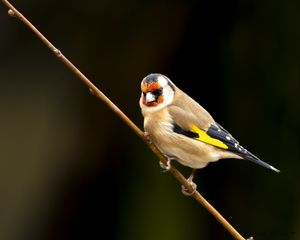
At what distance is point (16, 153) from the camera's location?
541 cm

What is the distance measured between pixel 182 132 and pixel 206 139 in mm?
144

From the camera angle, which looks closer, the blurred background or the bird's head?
the bird's head

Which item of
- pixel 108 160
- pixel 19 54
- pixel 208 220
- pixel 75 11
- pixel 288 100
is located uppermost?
pixel 75 11

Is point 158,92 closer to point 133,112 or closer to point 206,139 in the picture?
point 206,139

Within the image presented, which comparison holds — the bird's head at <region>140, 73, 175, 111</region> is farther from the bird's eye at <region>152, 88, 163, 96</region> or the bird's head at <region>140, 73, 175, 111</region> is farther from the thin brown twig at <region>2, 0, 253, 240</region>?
the thin brown twig at <region>2, 0, 253, 240</region>

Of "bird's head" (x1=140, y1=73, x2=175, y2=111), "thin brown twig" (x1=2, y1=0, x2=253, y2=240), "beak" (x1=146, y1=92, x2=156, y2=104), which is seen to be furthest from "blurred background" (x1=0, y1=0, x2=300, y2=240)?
"thin brown twig" (x1=2, y1=0, x2=253, y2=240)

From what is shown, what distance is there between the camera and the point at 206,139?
11.9ft

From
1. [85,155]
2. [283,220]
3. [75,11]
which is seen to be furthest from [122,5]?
[283,220]

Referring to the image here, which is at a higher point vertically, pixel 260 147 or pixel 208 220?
pixel 260 147

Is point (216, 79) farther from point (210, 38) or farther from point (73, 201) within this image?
point (73, 201)

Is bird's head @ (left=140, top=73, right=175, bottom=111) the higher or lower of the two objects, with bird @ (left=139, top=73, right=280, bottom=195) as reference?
higher

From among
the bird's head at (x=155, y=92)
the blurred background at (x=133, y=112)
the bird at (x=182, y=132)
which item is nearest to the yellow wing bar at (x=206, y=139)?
the bird at (x=182, y=132)

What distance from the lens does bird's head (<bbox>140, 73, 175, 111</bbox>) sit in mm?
3562

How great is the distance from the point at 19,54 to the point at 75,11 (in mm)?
612
